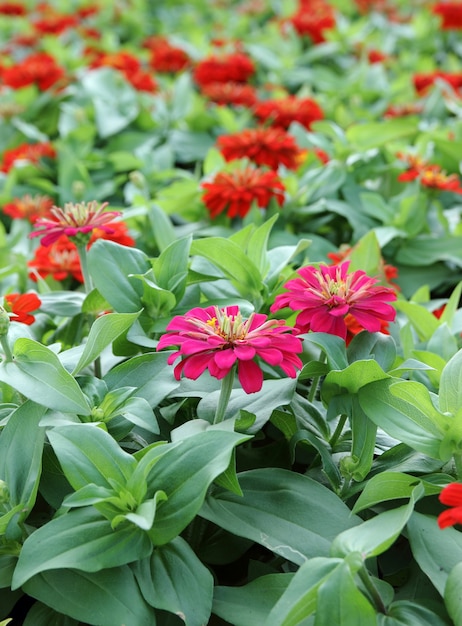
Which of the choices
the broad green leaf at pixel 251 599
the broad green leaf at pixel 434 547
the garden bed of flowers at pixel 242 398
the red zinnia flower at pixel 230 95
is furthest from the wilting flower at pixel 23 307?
the red zinnia flower at pixel 230 95

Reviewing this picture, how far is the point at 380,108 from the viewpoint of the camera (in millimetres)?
2150

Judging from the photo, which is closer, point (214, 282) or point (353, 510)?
point (353, 510)

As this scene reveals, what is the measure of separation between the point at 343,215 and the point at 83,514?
903 mm

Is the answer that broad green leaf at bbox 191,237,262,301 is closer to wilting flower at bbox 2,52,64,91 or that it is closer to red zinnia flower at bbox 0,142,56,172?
red zinnia flower at bbox 0,142,56,172

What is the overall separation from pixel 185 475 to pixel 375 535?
0.57 feet

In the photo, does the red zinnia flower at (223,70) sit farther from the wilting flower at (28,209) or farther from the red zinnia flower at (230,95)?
the wilting flower at (28,209)

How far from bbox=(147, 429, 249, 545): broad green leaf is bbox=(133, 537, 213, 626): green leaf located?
2cm

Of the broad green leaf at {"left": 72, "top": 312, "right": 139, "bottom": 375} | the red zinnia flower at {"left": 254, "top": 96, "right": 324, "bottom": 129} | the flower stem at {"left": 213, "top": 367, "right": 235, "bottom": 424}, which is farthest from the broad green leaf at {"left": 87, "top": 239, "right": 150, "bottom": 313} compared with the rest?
the red zinnia flower at {"left": 254, "top": 96, "right": 324, "bottom": 129}

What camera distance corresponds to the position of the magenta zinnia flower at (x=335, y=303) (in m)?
0.85

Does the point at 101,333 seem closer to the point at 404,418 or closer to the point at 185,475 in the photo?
the point at 185,475

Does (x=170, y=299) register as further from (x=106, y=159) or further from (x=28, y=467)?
(x=106, y=159)

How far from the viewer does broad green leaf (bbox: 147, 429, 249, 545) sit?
0.72 m

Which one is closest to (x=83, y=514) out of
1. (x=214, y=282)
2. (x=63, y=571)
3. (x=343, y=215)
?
(x=63, y=571)

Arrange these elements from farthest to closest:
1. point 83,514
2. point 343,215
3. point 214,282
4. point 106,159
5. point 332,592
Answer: point 106,159 < point 343,215 < point 214,282 < point 83,514 < point 332,592
